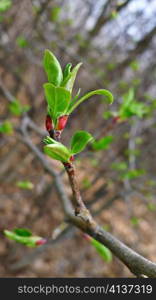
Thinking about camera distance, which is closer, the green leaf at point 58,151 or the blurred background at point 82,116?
the green leaf at point 58,151

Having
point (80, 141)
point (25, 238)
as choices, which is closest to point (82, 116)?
point (25, 238)

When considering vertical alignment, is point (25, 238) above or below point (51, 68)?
A: below

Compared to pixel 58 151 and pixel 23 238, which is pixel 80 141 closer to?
pixel 58 151

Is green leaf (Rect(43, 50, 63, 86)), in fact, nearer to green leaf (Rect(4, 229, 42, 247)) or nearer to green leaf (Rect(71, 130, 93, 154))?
green leaf (Rect(71, 130, 93, 154))

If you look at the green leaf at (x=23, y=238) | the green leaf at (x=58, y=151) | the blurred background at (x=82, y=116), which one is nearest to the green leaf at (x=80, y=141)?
the green leaf at (x=58, y=151)

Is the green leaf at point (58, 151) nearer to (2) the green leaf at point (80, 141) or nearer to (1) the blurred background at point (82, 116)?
(2) the green leaf at point (80, 141)

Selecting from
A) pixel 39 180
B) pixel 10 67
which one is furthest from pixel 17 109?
pixel 39 180

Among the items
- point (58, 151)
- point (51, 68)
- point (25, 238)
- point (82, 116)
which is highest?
point (82, 116)

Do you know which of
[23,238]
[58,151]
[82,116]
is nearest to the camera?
[58,151]

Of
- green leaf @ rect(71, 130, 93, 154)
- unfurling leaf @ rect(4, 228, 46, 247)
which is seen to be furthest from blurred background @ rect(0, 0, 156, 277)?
green leaf @ rect(71, 130, 93, 154)
